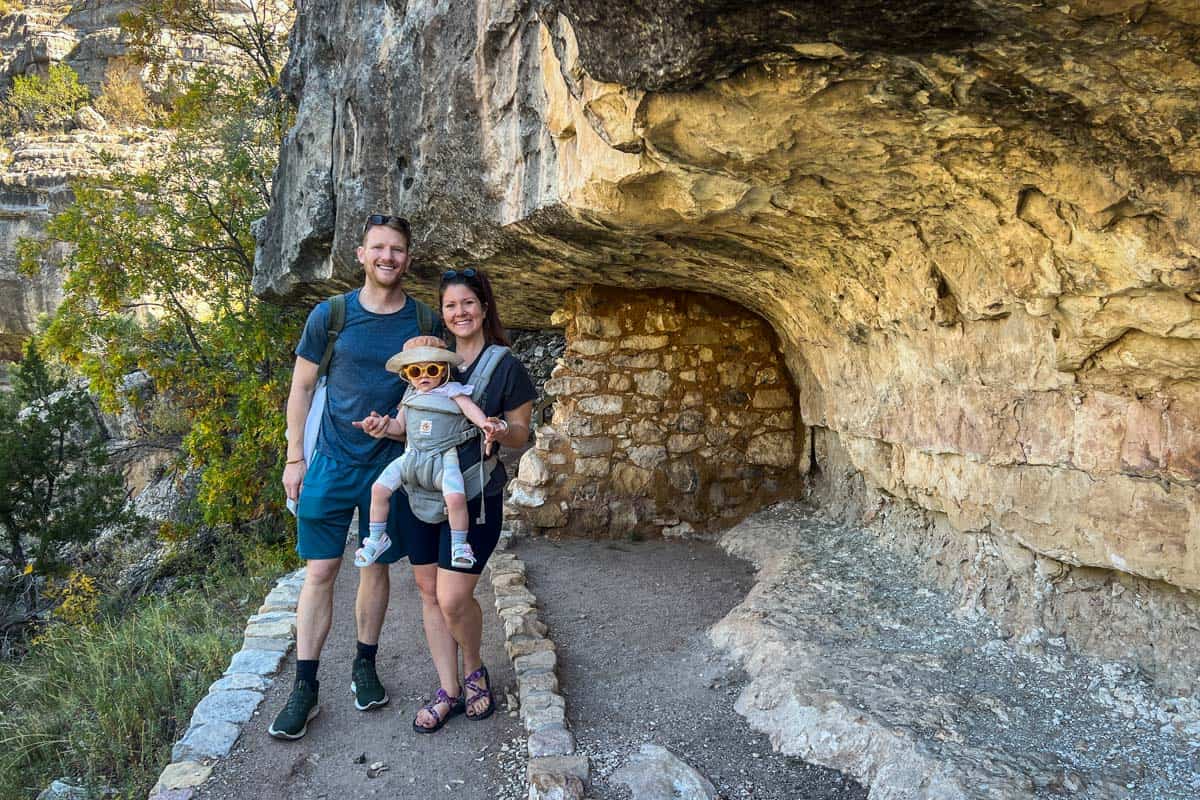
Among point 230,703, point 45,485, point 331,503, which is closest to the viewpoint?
point 331,503

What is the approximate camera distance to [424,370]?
8.71 ft

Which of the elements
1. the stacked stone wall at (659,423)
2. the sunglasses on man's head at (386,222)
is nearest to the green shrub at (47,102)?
the stacked stone wall at (659,423)

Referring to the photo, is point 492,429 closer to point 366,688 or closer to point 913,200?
point 366,688

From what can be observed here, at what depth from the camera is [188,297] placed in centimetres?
916

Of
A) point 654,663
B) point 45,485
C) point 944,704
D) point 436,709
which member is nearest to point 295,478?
point 436,709

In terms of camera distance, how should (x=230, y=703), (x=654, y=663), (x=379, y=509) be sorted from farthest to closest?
(x=654, y=663), (x=230, y=703), (x=379, y=509)

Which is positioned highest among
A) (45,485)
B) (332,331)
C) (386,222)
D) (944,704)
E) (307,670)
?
(386,222)

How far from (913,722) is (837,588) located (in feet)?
4.38

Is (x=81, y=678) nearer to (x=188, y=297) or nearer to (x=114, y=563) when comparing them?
(x=114, y=563)

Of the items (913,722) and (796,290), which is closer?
(913,722)

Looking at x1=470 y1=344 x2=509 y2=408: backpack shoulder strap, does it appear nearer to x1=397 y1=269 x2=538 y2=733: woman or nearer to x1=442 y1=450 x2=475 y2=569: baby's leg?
x1=397 y1=269 x2=538 y2=733: woman

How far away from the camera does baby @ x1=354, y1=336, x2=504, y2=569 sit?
2607mm

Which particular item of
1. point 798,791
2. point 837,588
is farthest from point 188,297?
point 798,791

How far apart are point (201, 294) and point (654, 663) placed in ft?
23.7
